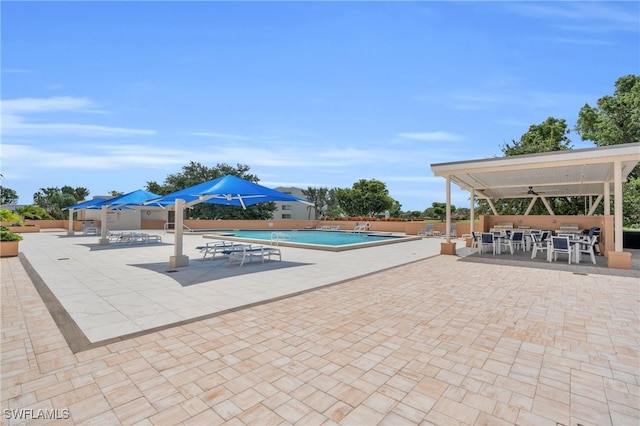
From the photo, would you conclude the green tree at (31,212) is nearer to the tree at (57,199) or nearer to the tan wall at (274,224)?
the tree at (57,199)

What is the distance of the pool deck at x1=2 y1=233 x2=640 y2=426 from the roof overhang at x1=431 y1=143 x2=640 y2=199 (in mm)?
4401

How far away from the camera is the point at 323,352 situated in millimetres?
3465

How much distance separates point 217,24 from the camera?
928 centimetres

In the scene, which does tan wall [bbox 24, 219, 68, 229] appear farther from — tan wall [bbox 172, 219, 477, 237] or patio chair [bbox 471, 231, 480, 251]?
patio chair [bbox 471, 231, 480, 251]

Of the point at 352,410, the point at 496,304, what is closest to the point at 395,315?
the point at 496,304

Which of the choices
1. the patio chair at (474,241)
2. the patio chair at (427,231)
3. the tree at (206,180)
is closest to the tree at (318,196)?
the tree at (206,180)

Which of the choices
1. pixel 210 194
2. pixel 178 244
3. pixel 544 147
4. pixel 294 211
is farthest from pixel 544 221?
pixel 294 211

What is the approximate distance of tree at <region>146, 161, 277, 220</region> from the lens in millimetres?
36906

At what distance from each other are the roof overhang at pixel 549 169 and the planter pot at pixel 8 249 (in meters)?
16.4

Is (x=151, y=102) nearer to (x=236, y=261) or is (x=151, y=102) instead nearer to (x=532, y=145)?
(x=236, y=261)

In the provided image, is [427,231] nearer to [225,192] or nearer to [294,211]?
[225,192]

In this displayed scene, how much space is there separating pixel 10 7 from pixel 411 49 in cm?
984

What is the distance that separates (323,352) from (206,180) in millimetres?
38495

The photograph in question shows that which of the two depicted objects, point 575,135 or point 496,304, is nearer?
point 496,304
